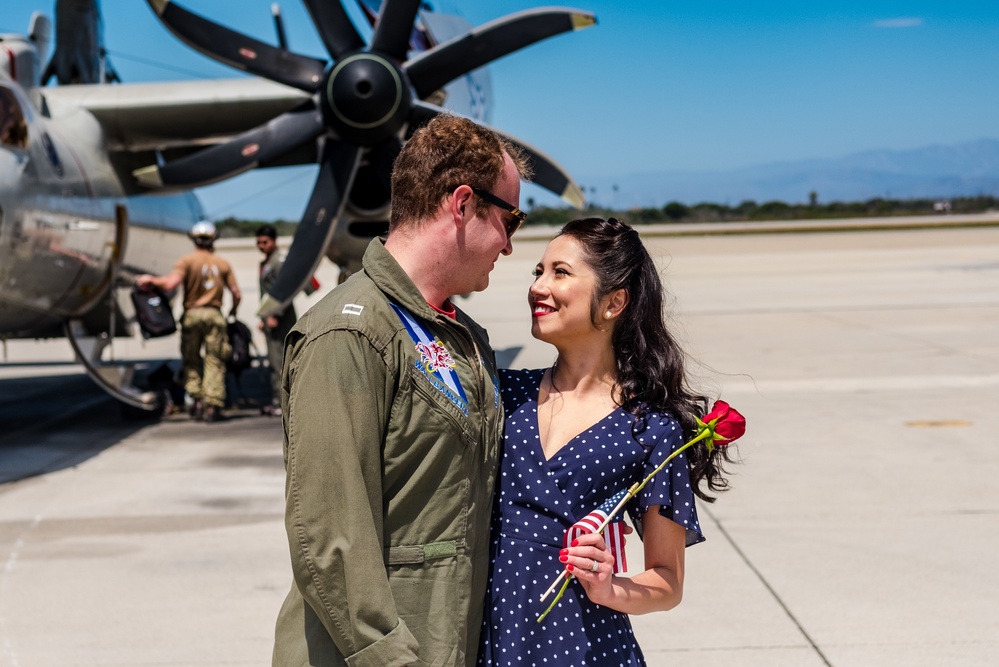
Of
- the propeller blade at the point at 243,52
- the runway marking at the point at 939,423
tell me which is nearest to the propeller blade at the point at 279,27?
the propeller blade at the point at 243,52

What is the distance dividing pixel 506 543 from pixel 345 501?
0.53m

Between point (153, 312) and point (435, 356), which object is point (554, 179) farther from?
point (435, 356)

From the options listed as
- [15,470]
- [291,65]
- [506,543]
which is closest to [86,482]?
[15,470]

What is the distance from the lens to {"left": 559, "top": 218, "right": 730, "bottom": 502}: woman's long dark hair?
92.2 inches

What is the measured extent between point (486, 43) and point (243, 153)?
8.54 ft

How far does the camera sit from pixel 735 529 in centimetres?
593

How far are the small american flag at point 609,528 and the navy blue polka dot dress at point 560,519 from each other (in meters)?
0.03

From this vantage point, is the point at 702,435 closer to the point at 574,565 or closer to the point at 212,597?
the point at 574,565

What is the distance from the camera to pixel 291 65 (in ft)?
32.7

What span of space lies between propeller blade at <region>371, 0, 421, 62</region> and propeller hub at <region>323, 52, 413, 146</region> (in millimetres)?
201

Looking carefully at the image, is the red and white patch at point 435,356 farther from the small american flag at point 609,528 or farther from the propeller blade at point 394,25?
the propeller blade at point 394,25

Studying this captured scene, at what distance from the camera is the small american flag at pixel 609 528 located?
2.11 m

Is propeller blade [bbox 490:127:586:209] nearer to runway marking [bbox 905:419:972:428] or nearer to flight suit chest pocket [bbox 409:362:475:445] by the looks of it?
runway marking [bbox 905:419:972:428]

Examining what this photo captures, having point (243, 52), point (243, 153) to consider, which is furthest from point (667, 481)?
point (243, 52)
